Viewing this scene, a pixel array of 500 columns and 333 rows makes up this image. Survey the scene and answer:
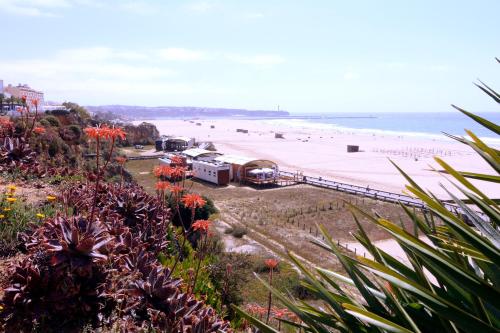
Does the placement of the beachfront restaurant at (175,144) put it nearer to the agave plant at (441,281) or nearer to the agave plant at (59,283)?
the agave plant at (59,283)

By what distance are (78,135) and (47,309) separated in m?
22.5

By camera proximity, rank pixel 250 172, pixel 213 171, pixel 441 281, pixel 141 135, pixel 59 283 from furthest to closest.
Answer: pixel 141 135, pixel 250 172, pixel 213 171, pixel 59 283, pixel 441 281

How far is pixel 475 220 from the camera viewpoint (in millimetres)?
1343

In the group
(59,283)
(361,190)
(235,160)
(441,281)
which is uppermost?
(441,281)

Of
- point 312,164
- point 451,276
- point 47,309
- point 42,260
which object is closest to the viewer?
point 451,276

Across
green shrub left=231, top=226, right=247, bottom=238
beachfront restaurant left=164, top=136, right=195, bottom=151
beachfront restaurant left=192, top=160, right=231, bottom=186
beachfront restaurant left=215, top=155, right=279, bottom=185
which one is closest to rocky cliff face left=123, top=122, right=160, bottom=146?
beachfront restaurant left=164, top=136, right=195, bottom=151

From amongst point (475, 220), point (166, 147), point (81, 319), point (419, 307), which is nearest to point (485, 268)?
point (475, 220)

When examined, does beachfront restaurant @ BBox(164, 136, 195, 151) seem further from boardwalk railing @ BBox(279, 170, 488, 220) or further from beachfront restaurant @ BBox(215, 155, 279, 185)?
boardwalk railing @ BBox(279, 170, 488, 220)

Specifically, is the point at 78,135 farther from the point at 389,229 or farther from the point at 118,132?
the point at 389,229

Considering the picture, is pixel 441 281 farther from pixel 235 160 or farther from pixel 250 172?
pixel 235 160

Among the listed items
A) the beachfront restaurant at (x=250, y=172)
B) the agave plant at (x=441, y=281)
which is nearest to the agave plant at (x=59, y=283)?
the agave plant at (x=441, y=281)

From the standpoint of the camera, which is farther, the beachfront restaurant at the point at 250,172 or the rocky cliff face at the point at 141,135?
the rocky cliff face at the point at 141,135

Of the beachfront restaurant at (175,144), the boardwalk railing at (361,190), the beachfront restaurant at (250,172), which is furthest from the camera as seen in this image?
the beachfront restaurant at (175,144)

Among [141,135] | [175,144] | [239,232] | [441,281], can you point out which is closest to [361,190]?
[239,232]
